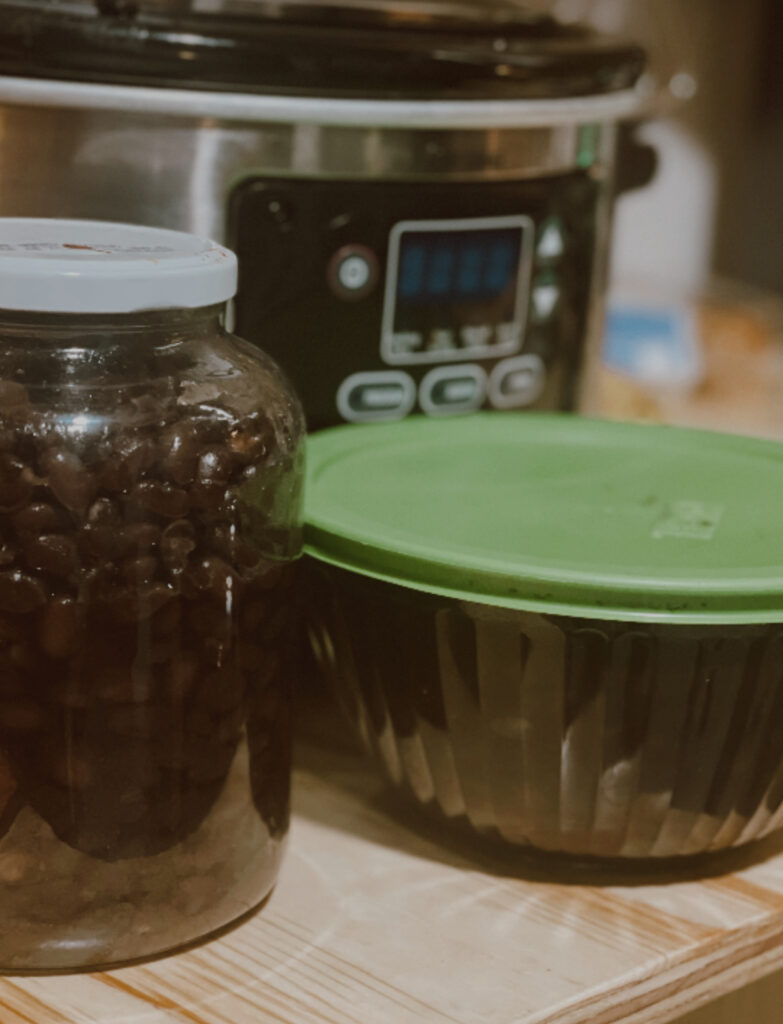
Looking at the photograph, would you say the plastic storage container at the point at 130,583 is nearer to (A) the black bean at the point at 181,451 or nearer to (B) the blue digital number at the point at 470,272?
(A) the black bean at the point at 181,451

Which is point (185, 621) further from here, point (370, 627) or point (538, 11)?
point (538, 11)

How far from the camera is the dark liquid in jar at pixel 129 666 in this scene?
46cm

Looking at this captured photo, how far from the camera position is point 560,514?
23.4 inches

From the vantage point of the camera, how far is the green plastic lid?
1.66ft

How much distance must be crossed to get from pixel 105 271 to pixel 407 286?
0.29 metres

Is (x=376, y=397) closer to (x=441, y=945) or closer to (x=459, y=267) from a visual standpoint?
(x=459, y=267)

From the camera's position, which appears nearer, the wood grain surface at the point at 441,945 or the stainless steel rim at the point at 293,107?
the wood grain surface at the point at 441,945

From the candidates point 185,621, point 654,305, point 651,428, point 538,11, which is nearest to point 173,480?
point 185,621

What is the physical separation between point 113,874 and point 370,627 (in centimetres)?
13

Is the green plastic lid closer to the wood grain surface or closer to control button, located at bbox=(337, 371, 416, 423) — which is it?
control button, located at bbox=(337, 371, 416, 423)

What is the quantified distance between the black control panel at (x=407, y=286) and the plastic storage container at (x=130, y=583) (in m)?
0.16

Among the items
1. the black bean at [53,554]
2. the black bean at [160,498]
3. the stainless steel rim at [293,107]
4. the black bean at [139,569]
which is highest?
the stainless steel rim at [293,107]

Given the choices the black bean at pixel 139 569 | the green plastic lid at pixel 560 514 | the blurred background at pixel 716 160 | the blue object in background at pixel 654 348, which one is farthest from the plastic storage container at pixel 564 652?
the blurred background at pixel 716 160

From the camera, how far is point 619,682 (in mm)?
518
